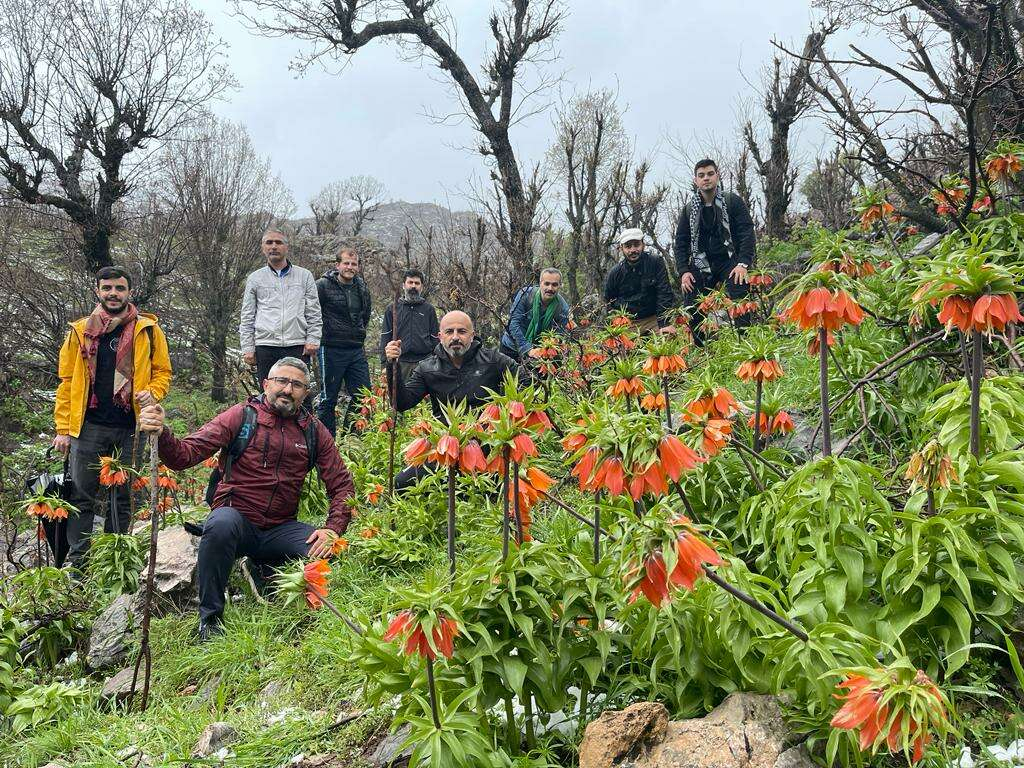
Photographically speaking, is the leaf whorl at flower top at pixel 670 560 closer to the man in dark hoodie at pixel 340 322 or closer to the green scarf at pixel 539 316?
the green scarf at pixel 539 316

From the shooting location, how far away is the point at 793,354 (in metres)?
5.92

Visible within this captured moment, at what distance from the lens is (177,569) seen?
5367 mm

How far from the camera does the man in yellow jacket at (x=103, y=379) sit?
5.40 metres

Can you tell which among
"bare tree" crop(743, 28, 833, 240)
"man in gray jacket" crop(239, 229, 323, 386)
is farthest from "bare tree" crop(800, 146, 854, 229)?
"man in gray jacket" crop(239, 229, 323, 386)

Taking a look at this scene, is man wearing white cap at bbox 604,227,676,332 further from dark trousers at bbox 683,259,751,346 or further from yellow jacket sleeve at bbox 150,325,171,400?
yellow jacket sleeve at bbox 150,325,171,400

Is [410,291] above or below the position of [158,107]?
below

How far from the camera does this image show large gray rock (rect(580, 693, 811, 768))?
1.92 m

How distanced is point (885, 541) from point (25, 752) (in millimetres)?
4173

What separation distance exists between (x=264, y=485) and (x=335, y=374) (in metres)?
3.14

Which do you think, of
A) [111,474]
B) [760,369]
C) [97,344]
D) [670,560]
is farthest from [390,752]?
[97,344]

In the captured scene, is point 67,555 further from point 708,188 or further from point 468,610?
point 708,188

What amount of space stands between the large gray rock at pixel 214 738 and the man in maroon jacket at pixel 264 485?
1.46 metres

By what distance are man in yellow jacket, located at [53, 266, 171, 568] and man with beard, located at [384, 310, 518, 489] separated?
1949 millimetres

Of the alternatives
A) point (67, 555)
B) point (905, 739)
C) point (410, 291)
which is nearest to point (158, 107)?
point (410, 291)
